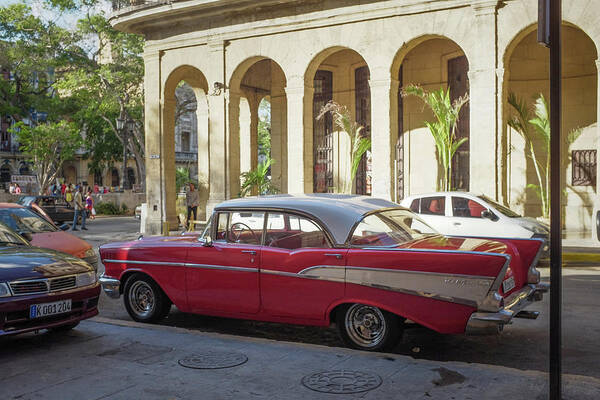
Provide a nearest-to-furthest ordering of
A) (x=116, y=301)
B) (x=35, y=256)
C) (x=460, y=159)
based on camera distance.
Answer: (x=35, y=256) → (x=116, y=301) → (x=460, y=159)

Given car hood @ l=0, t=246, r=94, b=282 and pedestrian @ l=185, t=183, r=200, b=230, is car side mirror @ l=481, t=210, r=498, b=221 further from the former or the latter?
pedestrian @ l=185, t=183, r=200, b=230

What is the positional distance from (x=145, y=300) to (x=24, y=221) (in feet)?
13.5

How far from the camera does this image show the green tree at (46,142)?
38.3 meters

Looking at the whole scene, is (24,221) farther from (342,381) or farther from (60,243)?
(342,381)

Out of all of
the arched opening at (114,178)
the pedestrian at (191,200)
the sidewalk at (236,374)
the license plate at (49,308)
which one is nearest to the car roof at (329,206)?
the sidewalk at (236,374)

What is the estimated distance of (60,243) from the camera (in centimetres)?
1021

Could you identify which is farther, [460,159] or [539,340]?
[460,159]

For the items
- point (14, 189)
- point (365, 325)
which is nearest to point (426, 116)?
point (365, 325)

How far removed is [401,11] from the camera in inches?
679

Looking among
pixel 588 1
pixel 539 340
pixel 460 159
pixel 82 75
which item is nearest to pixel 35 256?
pixel 539 340

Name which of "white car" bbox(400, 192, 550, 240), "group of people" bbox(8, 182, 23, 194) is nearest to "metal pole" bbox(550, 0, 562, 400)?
"white car" bbox(400, 192, 550, 240)

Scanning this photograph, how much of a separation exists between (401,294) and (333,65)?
59.5 feet

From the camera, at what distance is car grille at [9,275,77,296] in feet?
19.9

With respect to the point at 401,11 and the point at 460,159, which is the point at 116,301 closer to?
the point at 401,11
